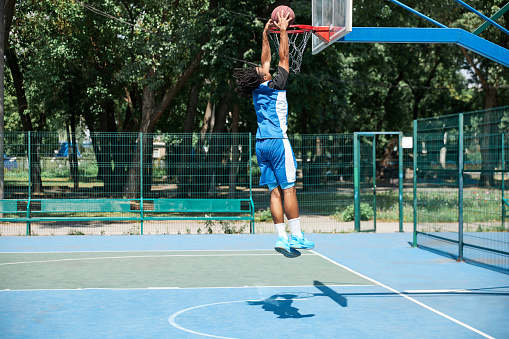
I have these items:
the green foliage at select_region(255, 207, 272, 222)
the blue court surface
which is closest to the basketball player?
the blue court surface

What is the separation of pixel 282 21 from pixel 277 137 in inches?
51.1

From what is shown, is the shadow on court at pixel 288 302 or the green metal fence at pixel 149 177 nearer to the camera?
the shadow on court at pixel 288 302

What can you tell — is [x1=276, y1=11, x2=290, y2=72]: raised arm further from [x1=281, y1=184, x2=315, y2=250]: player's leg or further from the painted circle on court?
the painted circle on court

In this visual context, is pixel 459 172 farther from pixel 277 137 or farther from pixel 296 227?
pixel 277 137

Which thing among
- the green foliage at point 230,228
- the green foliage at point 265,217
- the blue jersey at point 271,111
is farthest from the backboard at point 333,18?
the green foliage at point 265,217

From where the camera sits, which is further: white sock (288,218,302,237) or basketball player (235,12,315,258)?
white sock (288,218,302,237)

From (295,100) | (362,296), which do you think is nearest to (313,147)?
(295,100)

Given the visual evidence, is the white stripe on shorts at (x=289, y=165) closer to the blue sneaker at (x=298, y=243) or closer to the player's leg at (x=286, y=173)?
the player's leg at (x=286, y=173)

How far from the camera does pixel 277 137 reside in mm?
6973

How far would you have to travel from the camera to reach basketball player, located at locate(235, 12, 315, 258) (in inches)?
271

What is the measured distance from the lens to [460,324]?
7473 mm

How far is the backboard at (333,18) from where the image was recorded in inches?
303

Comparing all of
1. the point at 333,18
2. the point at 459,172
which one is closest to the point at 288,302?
the point at 333,18

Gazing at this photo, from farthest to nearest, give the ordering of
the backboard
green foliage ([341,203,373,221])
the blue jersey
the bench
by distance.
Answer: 1. green foliage ([341,203,373,221])
2. the bench
3. the backboard
4. the blue jersey
